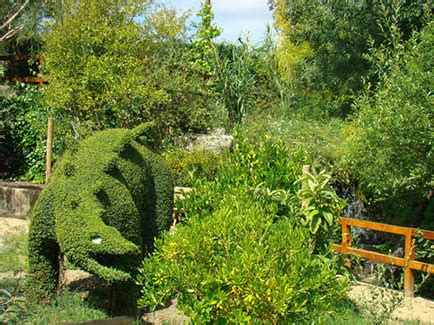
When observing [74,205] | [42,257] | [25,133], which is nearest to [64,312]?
[42,257]

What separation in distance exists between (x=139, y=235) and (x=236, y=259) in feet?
7.44

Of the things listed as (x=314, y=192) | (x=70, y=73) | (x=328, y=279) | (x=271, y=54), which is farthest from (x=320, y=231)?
(x=271, y=54)

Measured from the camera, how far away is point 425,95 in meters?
7.37

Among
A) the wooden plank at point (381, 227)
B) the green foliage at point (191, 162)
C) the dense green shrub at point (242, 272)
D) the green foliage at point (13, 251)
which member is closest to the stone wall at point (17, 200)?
the green foliage at point (13, 251)

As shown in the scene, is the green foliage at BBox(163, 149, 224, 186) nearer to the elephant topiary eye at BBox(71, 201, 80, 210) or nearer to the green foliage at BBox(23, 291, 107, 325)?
the green foliage at BBox(23, 291, 107, 325)

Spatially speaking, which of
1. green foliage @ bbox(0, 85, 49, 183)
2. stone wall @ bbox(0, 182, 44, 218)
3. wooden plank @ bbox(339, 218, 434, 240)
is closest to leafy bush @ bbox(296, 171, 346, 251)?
wooden plank @ bbox(339, 218, 434, 240)

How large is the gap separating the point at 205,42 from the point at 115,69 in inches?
249

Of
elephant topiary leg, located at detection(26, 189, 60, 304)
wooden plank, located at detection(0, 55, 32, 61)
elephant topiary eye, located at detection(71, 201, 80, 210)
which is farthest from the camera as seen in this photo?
wooden plank, located at detection(0, 55, 32, 61)

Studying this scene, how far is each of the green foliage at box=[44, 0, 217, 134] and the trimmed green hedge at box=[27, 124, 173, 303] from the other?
6357mm

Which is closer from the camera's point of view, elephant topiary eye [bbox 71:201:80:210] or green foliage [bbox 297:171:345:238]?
green foliage [bbox 297:171:345:238]

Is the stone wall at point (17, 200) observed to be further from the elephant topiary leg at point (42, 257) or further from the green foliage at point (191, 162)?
the elephant topiary leg at point (42, 257)

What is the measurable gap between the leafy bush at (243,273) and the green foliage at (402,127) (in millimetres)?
3974

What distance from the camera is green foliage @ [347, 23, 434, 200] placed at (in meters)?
7.45

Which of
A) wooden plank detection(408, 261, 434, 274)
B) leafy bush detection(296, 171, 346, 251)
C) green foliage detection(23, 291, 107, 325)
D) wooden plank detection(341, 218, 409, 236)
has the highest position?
leafy bush detection(296, 171, 346, 251)
